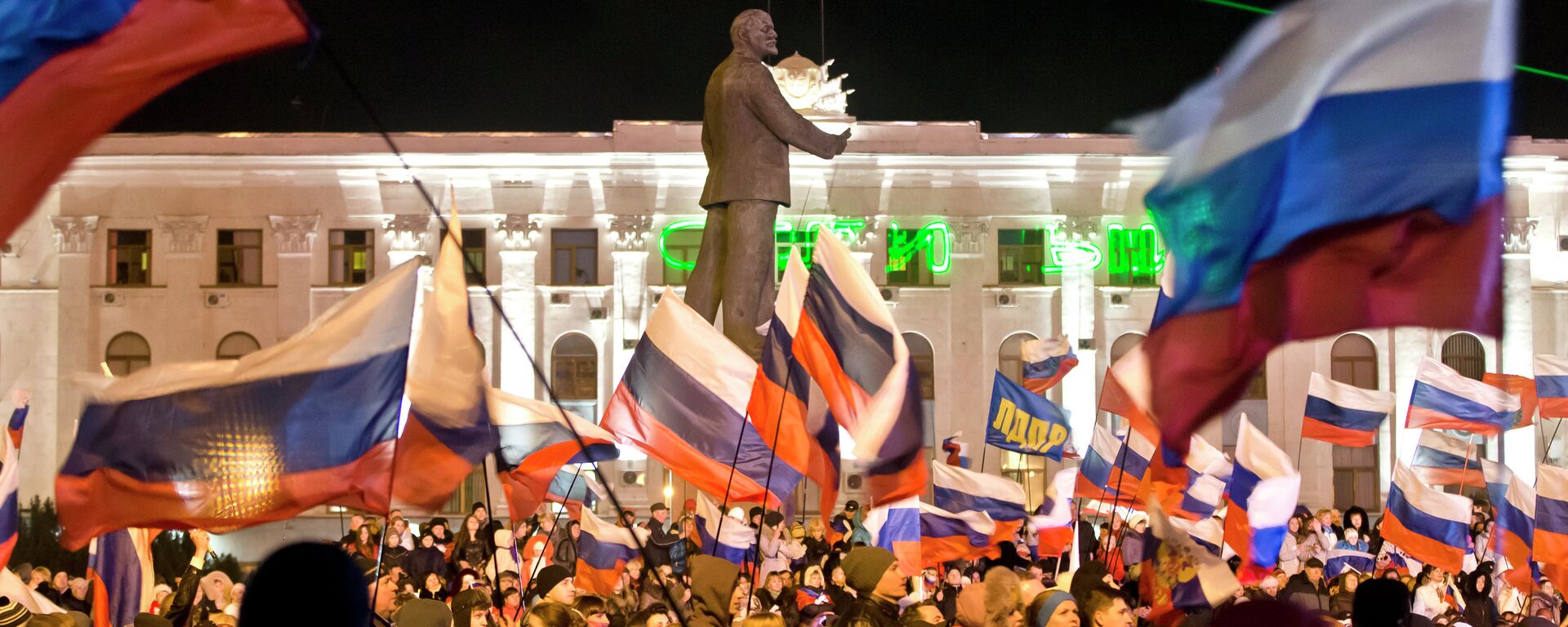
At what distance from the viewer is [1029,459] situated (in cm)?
3834

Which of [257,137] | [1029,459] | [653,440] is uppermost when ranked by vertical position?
[257,137]

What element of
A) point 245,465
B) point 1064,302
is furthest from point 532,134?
point 245,465

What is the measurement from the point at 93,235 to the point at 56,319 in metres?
2.05

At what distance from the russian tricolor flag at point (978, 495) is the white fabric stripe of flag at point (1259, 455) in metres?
1.75

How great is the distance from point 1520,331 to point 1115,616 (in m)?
35.6

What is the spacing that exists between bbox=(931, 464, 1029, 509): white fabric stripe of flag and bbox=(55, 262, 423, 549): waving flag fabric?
6.52m

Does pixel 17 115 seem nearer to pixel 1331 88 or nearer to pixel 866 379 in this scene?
pixel 1331 88

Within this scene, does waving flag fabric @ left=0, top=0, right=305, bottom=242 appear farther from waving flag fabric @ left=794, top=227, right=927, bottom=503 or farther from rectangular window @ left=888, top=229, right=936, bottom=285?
rectangular window @ left=888, top=229, right=936, bottom=285

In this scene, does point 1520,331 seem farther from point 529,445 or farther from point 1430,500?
point 529,445

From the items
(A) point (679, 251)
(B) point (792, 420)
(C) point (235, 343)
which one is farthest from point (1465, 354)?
(B) point (792, 420)

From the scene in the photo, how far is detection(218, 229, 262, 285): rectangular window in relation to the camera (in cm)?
3897

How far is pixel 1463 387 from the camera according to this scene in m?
16.8

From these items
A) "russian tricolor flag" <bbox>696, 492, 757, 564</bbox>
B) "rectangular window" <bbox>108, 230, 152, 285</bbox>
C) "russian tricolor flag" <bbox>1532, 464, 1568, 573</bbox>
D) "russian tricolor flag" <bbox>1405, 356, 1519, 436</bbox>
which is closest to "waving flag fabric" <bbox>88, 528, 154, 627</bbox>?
"russian tricolor flag" <bbox>696, 492, 757, 564</bbox>

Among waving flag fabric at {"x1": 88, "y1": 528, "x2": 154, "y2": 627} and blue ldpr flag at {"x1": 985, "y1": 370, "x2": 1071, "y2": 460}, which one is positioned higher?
blue ldpr flag at {"x1": 985, "y1": 370, "x2": 1071, "y2": 460}
